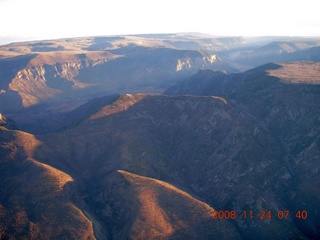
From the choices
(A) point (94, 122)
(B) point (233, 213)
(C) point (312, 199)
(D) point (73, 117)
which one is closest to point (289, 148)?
(C) point (312, 199)

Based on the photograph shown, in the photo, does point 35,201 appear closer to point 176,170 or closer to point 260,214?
point 176,170

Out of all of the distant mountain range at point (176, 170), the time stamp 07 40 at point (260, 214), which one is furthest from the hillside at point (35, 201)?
the time stamp 07 40 at point (260, 214)

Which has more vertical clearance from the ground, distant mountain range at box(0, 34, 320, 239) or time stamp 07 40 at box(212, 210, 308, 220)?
distant mountain range at box(0, 34, 320, 239)

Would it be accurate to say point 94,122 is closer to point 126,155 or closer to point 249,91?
point 126,155

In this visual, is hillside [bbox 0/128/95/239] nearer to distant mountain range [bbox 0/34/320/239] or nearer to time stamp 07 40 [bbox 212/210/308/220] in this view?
distant mountain range [bbox 0/34/320/239]

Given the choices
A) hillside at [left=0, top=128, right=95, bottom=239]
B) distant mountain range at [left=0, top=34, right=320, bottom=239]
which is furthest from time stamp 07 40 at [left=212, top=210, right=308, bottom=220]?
hillside at [left=0, top=128, right=95, bottom=239]

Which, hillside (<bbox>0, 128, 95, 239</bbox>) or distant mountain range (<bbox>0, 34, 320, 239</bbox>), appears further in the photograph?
distant mountain range (<bbox>0, 34, 320, 239</bbox>)

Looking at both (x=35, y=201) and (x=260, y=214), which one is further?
(x=260, y=214)

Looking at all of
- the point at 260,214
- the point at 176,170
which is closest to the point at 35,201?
the point at 176,170
